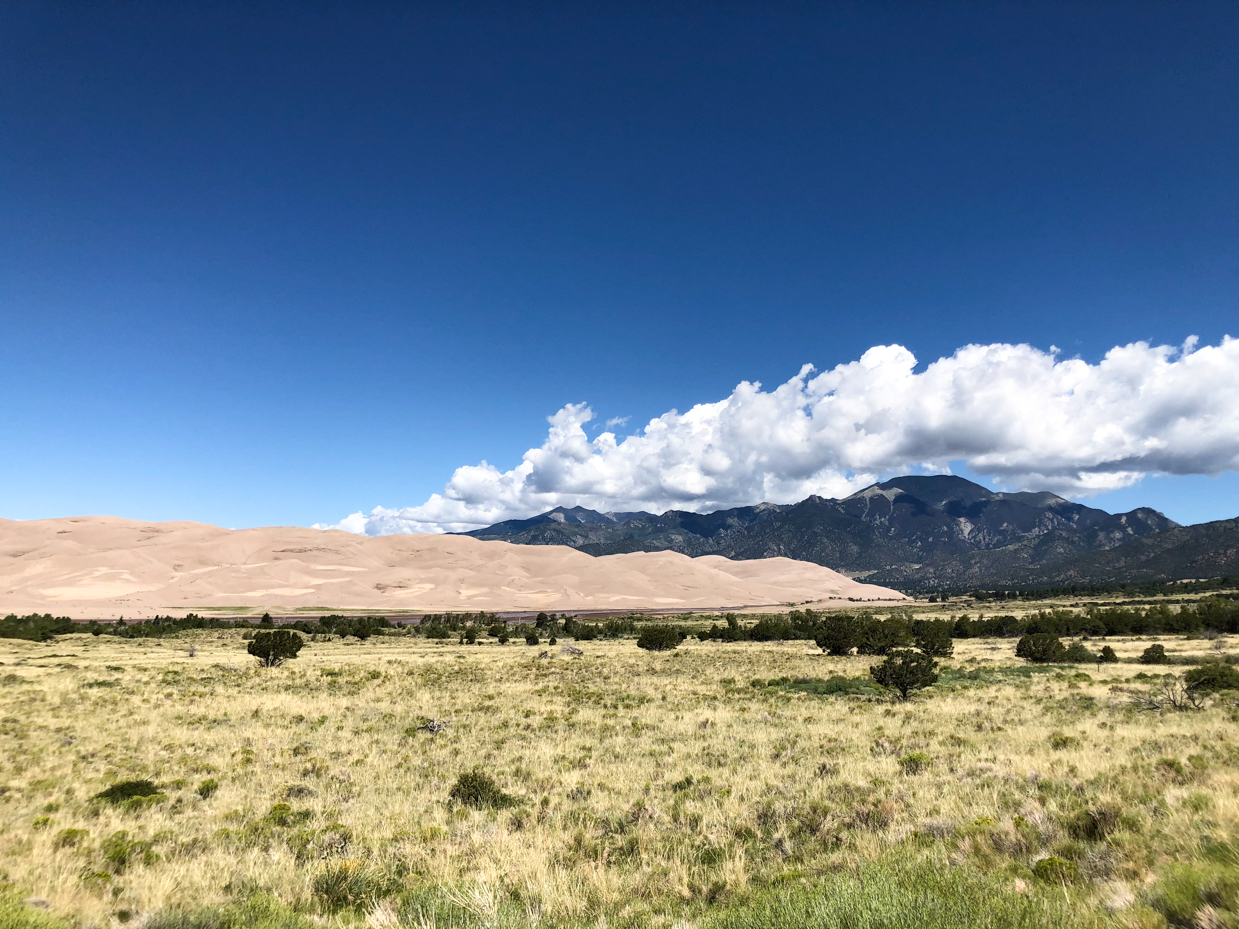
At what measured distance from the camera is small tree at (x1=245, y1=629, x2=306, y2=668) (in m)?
37.7

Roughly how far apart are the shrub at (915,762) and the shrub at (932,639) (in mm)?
21277

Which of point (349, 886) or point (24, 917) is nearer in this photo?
point (24, 917)

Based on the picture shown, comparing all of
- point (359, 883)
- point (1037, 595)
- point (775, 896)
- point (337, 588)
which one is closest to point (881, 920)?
point (775, 896)

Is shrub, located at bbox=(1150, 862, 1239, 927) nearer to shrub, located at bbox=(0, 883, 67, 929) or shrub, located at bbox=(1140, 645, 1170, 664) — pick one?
shrub, located at bbox=(0, 883, 67, 929)

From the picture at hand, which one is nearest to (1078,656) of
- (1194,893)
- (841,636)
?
(841,636)

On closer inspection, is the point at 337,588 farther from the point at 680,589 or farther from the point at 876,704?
the point at 876,704

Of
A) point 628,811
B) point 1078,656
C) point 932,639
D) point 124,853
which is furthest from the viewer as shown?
point 932,639

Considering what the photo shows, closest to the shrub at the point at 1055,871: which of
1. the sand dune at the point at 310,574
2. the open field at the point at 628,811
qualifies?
the open field at the point at 628,811

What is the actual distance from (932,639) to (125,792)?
43121mm

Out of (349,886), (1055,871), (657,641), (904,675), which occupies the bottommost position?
(657,641)

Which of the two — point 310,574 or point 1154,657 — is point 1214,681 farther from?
point 310,574

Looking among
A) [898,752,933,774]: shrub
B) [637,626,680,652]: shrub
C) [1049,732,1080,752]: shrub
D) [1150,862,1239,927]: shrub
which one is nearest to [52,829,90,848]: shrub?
[1150,862,1239,927]: shrub

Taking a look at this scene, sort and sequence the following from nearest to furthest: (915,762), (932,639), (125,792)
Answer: (125,792) < (915,762) < (932,639)

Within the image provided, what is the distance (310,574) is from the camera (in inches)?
5482
